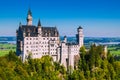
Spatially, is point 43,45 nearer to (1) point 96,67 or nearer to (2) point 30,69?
(2) point 30,69

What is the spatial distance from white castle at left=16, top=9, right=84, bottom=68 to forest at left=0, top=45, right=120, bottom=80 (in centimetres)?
249

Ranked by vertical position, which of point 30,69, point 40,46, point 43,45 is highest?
point 43,45

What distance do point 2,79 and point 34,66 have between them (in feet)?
51.3

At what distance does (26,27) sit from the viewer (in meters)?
108

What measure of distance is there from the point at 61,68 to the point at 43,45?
10.6 meters

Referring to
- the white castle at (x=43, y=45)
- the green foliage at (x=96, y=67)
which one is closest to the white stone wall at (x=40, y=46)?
the white castle at (x=43, y=45)

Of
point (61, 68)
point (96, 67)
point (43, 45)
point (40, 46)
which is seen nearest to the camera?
point (61, 68)

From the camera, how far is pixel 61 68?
108 metres

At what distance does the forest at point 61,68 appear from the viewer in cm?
9538

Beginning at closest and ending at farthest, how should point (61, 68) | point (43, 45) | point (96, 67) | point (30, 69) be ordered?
point (30, 69) → point (61, 68) → point (43, 45) → point (96, 67)

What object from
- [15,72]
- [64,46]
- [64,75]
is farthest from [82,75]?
[15,72]

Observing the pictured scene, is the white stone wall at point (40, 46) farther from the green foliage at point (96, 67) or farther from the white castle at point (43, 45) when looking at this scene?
the green foliage at point (96, 67)

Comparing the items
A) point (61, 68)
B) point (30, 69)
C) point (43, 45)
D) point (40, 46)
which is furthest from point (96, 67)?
point (30, 69)

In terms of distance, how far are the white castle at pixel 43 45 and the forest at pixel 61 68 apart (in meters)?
2.49
